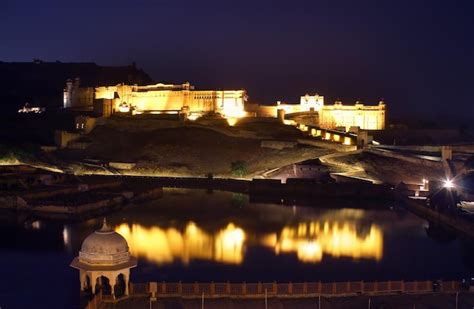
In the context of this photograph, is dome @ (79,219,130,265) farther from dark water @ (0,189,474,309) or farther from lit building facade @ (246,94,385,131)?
lit building facade @ (246,94,385,131)

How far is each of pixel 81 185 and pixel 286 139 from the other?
2029 centimetres

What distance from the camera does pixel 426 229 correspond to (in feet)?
106

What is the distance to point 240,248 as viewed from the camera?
2712cm

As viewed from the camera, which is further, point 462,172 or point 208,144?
point 208,144

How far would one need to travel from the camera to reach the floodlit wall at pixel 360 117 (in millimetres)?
65312

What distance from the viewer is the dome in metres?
18.1

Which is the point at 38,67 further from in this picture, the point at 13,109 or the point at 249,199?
the point at 249,199

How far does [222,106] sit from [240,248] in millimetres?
40123

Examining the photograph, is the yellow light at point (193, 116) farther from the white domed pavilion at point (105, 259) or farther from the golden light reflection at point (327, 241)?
the white domed pavilion at point (105, 259)

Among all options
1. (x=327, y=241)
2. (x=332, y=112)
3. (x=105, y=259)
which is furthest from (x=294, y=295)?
(x=332, y=112)

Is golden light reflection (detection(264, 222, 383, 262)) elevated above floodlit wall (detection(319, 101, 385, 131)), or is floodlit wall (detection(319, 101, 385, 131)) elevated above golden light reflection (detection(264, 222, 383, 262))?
floodlit wall (detection(319, 101, 385, 131))

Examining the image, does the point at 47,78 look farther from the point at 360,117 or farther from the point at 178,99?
the point at 360,117

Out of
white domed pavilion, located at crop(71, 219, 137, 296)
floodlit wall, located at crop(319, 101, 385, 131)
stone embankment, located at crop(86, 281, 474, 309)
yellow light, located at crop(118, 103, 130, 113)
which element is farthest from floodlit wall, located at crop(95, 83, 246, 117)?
white domed pavilion, located at crop(71, 219, 137, 296)

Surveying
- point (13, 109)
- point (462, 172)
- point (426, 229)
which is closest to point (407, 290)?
point (426, 229)
